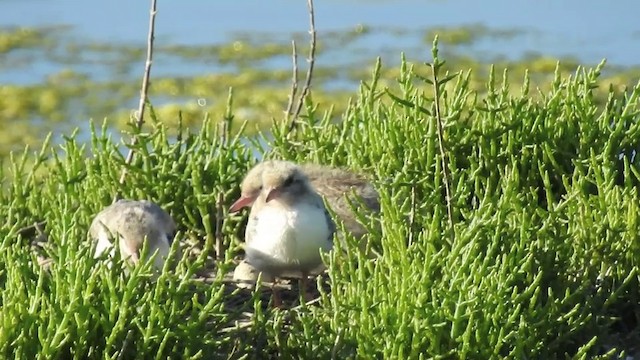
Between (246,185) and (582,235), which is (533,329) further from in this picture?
(246,185)

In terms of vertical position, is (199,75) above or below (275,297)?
below

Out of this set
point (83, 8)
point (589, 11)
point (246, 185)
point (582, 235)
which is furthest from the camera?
point (83, 8)

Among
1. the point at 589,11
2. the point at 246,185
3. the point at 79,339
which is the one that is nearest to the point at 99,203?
the point at 246,185

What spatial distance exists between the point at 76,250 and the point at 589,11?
9.18m

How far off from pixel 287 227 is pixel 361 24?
8.22 m

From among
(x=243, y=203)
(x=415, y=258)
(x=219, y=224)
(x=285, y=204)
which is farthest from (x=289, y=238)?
(x=415, y=258)

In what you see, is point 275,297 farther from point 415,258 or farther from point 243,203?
point 415,258

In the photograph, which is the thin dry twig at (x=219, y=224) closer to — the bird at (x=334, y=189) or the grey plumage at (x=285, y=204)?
the bird at (x=334, y=189)

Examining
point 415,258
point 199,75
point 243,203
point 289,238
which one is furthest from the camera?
point 199,75

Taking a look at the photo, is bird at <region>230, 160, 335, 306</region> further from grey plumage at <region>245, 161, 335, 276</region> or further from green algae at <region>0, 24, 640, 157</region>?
green algae at <region>0, 24, 640, 157</region>

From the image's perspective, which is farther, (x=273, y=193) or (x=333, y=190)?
(x=333, y=190)

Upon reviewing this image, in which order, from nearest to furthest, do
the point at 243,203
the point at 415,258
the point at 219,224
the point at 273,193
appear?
1. the point at 415,258
2. the point at 273,193
3. the point at 243,203
4. the point at 219,224

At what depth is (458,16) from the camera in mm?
13648

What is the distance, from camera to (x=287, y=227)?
18.0 feet
